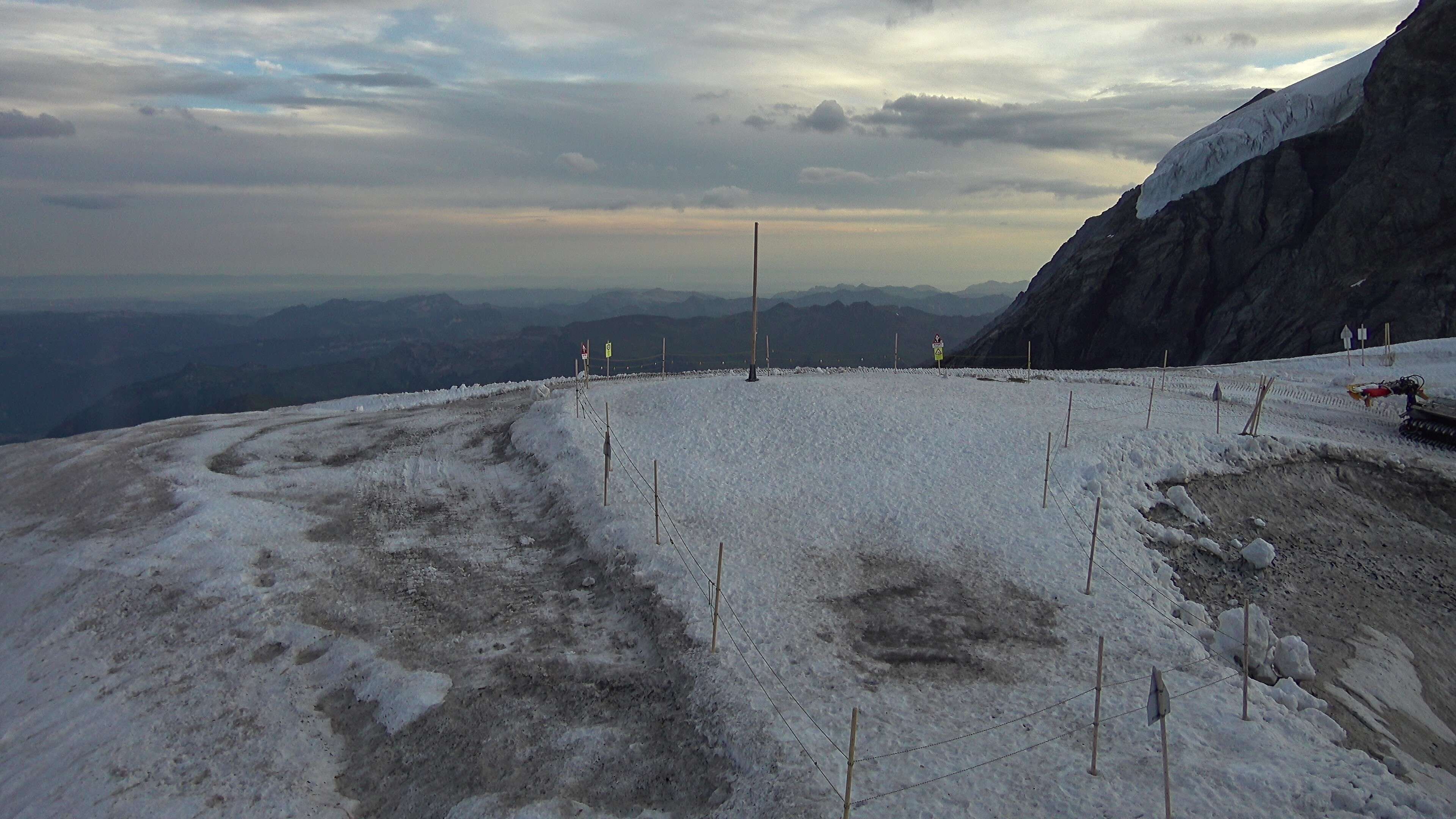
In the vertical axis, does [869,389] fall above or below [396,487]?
above

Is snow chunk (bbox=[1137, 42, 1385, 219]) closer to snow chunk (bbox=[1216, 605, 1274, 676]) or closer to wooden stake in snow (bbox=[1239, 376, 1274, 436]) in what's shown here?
wooden stake in snow (bbox=[1239, 376, 1274, 436])

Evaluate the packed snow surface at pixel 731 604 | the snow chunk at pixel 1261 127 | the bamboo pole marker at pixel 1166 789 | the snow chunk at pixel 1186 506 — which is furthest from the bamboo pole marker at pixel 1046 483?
the snow chunk at pixel 1261 127

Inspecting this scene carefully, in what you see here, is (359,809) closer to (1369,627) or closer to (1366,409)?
(1369,627)

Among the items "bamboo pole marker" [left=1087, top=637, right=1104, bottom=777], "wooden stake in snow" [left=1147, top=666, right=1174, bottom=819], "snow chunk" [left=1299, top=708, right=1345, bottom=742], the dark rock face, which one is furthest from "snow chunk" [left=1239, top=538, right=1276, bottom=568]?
the dark rock face

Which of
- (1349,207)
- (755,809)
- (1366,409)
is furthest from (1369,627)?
(1349,207)

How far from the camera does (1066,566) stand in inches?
744

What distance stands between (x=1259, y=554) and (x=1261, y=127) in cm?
7105

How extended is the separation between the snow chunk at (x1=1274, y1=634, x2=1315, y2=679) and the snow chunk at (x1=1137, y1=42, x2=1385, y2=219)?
74419mm

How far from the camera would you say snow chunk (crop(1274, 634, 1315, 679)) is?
1507cm

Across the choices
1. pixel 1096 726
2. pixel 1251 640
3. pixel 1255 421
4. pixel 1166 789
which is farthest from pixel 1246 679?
Result: pixel 1255 421

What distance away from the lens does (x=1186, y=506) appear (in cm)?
2234

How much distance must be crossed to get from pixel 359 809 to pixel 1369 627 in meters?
21.6

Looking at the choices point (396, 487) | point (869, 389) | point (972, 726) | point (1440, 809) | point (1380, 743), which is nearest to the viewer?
point (1440, 809)

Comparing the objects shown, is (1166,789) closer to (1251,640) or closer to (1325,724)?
(1325,724)
